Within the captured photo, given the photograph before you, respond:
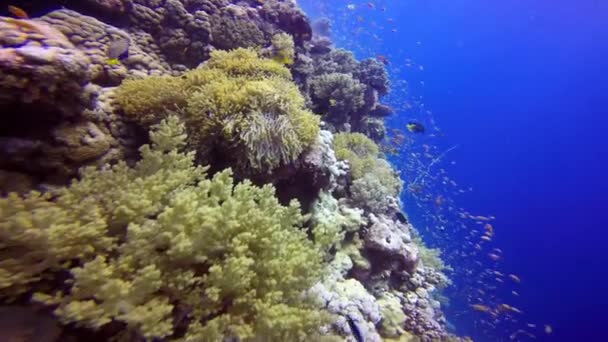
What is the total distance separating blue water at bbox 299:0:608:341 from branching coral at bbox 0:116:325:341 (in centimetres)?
1695

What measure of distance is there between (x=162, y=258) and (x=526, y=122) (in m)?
104

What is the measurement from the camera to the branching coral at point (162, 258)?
1935 mm

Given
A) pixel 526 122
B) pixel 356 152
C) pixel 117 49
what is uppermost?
pixel 526 122

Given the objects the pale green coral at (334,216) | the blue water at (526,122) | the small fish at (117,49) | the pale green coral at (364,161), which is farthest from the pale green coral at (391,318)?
the blue water at (526,122)

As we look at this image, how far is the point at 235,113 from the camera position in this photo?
3979 millimetres

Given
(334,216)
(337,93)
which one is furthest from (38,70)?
(337,93)

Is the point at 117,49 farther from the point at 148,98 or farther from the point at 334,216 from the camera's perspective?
the point at 334,216

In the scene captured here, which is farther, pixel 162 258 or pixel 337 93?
pixel 337 93

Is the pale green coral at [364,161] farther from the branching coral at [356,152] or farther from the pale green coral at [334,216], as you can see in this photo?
the pale green coral at [334,216]

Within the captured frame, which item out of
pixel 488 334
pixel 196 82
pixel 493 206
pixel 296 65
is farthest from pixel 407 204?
pixel 493 206

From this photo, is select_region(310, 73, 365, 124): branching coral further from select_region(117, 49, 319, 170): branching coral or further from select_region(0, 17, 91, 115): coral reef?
select_region(0, 17, 91, 115): coral reef

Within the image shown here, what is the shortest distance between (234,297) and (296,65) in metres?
7.11

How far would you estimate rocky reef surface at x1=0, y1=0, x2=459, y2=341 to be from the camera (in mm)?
2014

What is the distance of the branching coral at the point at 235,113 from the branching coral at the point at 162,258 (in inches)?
44.1
